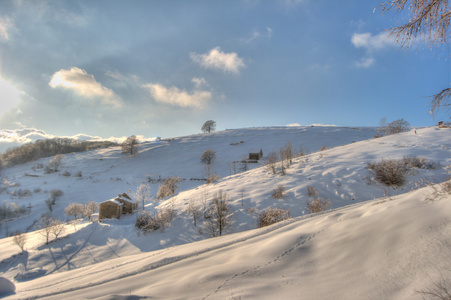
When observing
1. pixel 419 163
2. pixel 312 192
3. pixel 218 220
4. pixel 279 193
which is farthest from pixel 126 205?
pixel 419 163

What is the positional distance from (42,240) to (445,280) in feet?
69.6

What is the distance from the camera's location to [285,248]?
305 cm

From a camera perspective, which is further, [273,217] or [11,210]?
[11,210]

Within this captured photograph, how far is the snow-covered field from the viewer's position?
2.03 meters

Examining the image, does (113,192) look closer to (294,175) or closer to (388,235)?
(294,175)

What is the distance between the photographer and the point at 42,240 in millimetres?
14023

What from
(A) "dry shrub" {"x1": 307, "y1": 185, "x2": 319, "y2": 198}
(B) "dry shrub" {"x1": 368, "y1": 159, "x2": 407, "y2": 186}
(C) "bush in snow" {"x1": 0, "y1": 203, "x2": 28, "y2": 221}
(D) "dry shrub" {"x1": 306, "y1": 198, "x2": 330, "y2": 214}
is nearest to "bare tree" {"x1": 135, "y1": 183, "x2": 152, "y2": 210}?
(A) "dry shrub" {"x1": 307, "y1": 185, "x2": 319, "y2": 198}

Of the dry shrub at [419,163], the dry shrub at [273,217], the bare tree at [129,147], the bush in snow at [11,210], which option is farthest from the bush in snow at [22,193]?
the dry shrub at [419,163]

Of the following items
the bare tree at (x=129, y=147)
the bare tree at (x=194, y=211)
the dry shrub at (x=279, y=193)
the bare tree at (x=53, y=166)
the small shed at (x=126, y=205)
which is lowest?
the small shed at (x=126, y=205)

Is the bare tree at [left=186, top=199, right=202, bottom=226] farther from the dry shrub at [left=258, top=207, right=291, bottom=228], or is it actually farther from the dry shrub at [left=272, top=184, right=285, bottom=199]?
the dry shrub at [left=272, top=184, right=285, bottom=199]

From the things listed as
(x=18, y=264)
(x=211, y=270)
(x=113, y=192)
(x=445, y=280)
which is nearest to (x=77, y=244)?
(x=18, y=264)

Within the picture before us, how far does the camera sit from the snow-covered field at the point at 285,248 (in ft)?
6.66

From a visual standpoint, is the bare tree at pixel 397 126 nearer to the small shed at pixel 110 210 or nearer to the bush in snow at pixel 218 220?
the bush in snow at pixel 218 220

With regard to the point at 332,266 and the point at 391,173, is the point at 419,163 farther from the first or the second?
the point at 332,266
